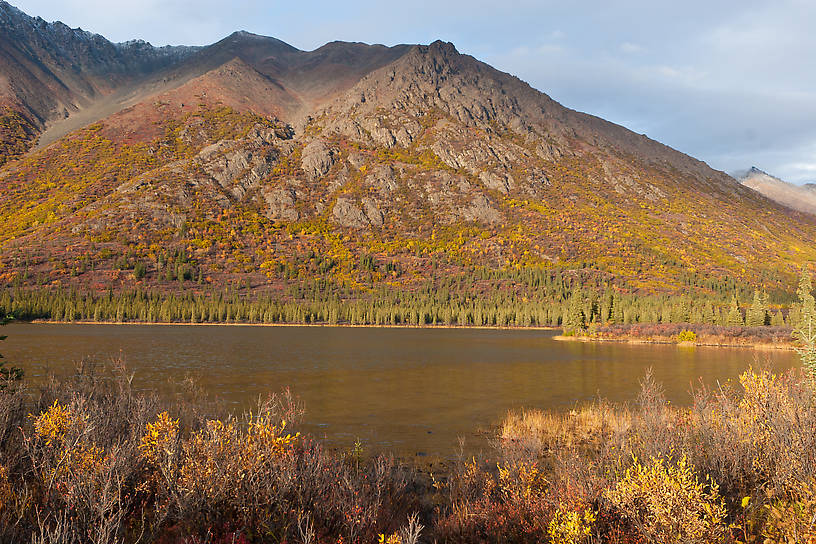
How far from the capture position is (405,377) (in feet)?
141

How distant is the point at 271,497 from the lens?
29.7 ft

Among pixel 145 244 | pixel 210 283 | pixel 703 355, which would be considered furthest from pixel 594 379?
pixel 145 244

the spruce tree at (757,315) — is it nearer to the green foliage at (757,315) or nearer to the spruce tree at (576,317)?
the green foliage at (757,315)

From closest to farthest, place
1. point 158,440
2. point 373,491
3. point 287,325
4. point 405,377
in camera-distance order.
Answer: point 158,440 → point 373,491 → point 405,377 → point 287,325

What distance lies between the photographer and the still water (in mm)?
24344

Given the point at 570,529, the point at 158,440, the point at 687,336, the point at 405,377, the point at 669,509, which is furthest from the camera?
the point at 687,336

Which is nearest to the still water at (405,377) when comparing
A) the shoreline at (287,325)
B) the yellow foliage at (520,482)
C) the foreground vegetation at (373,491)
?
the foreground vegetation at (373,491)

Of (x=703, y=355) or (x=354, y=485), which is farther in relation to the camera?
(x=703, y=355)

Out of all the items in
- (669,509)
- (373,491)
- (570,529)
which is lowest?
(373,491)

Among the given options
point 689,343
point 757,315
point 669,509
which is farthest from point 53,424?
point 757,315

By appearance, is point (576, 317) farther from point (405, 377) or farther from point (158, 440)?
point (158, 440)

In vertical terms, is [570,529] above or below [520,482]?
above

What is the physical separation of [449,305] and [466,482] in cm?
14875

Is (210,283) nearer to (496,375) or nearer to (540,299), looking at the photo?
(540,299)
